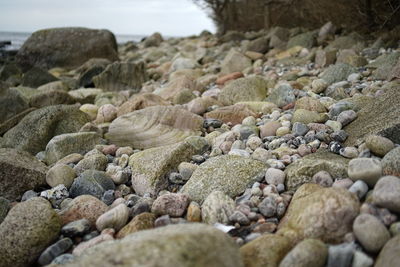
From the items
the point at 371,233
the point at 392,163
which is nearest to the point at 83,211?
the point at 371,233

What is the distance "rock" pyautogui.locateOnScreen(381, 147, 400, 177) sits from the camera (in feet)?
6.31

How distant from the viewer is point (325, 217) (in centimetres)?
166

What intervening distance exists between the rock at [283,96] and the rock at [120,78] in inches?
138

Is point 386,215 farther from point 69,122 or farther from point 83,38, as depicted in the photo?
point 83,38

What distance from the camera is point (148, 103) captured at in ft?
14.0

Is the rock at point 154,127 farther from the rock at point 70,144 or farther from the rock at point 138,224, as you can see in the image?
the rock at point 138,224

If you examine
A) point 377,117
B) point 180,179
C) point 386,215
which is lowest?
point 180,179

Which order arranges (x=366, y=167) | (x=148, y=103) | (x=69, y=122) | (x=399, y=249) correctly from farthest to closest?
1. (x=148, y=103)
2. (x=69, y=122)
3. (x=366, y=167)
4. (x=399, y=249)

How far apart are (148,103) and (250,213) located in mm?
2598

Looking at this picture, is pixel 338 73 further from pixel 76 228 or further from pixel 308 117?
pixel 76 228

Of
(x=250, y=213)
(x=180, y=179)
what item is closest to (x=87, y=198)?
(x=180, y=179)

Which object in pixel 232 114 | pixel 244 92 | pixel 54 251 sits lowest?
pixel 54 251

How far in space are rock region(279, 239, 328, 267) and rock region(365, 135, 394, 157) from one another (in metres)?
0.92

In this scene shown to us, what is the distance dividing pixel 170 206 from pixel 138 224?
0.77 feet
